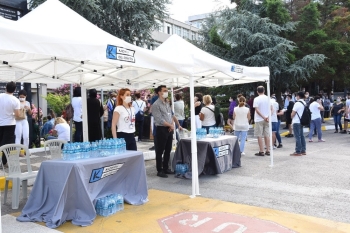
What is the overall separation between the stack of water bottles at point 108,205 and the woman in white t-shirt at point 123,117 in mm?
1336

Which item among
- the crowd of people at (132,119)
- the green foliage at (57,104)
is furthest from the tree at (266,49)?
the green foliage at (57,104)

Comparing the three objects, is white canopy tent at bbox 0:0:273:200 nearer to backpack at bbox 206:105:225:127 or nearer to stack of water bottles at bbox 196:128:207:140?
stack of water bottles at bbox 196:128:207:140

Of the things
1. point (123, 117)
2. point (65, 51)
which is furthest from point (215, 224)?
point (65, 51)

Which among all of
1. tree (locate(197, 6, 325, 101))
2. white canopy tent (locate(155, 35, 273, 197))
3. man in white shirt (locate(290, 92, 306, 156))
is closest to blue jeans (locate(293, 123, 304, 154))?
man in white shirt (locate(290, 92, 306, 156))

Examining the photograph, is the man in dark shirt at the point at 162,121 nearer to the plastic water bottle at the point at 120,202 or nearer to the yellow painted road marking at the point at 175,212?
the yellow painted road marking at the point at 175,212

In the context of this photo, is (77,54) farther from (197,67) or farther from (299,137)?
(299,137)

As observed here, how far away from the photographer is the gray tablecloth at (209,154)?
7.22 metres

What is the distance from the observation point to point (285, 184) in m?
6.75

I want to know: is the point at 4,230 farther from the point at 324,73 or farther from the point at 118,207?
the point at 324,73

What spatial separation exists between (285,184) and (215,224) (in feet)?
9.11

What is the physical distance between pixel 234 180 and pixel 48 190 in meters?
3.90

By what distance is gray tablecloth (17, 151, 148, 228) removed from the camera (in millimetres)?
4582

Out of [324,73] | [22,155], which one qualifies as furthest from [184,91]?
[22,155]

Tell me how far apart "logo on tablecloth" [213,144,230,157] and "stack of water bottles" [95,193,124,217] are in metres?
2.83
